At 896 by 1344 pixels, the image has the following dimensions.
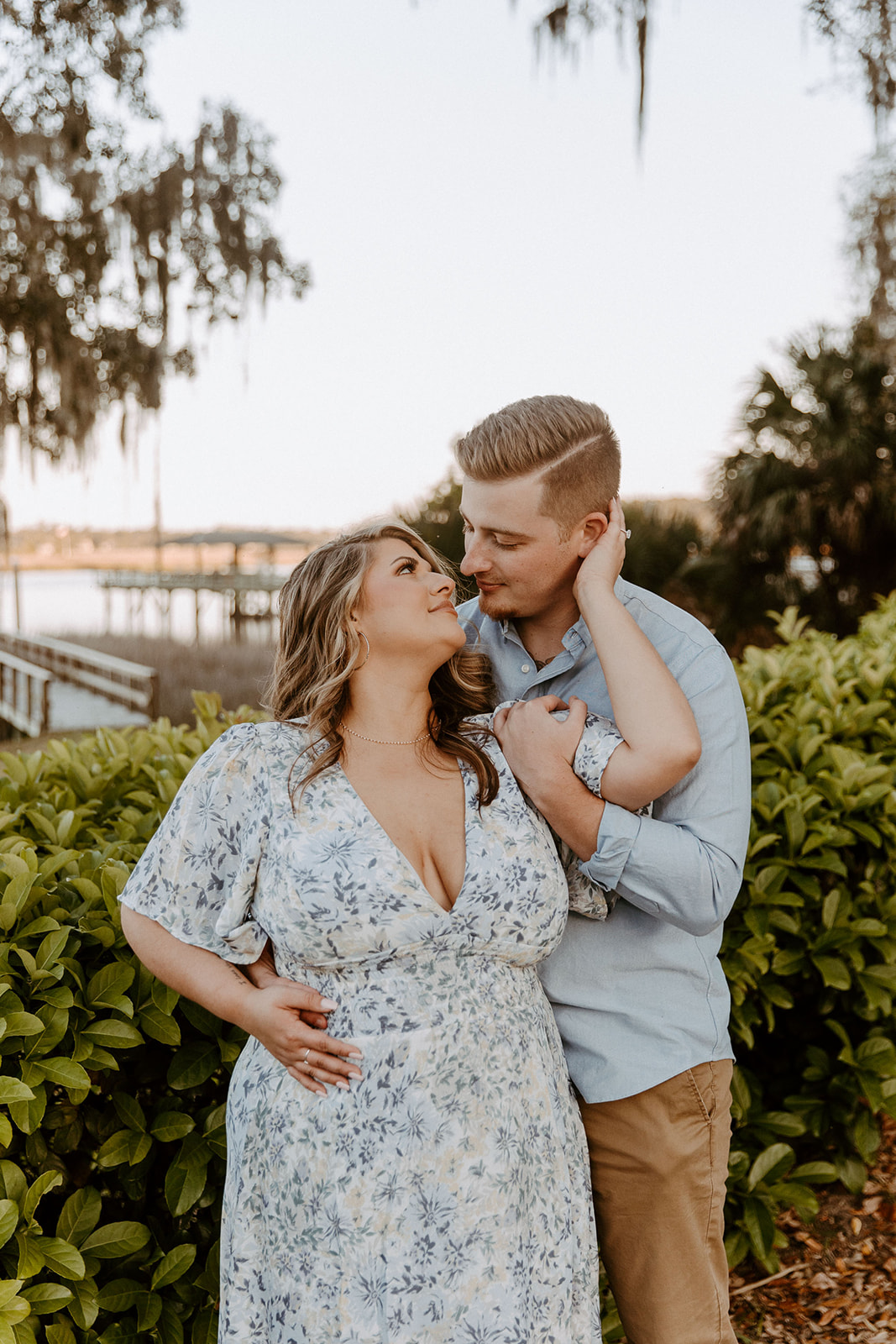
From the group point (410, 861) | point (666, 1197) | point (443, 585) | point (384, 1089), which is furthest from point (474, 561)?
point (666, 1197)

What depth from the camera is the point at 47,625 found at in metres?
12.7

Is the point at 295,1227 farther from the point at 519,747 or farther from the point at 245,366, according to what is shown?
the point at 245,366

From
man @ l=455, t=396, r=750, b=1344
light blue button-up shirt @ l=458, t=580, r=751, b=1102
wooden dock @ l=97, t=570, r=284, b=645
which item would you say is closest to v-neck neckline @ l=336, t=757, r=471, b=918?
man @ l=455, t=396, r=750, b=1344

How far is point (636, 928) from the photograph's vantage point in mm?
1902

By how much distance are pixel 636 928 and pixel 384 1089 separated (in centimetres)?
57

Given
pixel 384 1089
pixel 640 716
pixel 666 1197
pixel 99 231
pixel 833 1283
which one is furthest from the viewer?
pixel 99 231

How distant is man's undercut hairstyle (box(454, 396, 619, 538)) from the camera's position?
1.93 metres

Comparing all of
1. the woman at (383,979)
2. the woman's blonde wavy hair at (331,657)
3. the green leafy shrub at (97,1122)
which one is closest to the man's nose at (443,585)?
the woman at (383,979)

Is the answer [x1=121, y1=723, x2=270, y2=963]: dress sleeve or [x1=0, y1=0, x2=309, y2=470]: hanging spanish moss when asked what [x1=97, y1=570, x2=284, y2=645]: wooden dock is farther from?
[x1=121, y1=723, x2=270, y2=963]: dress sleeve

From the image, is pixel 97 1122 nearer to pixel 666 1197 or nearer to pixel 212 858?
pixel 212 858

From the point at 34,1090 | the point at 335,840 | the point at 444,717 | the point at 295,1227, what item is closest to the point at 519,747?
the point at 444,717

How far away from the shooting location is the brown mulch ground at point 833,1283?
2912 millimetres

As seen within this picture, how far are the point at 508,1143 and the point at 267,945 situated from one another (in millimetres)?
504

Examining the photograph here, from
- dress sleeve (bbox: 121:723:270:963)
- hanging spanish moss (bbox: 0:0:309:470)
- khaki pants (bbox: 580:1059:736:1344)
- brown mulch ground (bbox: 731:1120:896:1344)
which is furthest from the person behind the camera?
hanging spanish moss (bbox: 0:0:309:470)
